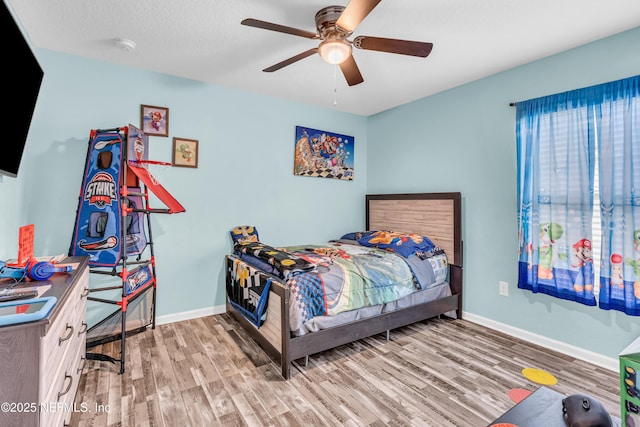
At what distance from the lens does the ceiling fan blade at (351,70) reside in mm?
2088

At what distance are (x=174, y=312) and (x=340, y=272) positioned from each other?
5.88ft

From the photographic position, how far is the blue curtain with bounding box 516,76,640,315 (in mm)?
2135

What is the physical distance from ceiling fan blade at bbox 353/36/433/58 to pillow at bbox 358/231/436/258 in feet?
5.87

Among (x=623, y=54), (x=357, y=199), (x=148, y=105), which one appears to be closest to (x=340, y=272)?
(x=357, y=199)

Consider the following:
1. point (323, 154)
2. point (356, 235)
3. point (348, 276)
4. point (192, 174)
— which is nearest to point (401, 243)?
point (356, 235)

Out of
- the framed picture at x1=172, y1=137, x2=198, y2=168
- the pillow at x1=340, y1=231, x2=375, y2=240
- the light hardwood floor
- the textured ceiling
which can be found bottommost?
the light hardwood floor

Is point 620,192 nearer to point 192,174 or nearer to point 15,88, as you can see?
point 192,174

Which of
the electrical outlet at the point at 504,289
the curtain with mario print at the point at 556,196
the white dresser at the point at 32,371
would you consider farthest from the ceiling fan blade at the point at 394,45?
the electrical outlet at the point at 504,289

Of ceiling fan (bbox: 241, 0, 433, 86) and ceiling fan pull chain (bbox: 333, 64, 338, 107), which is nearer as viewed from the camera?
ceiling fan (bbox: 241, 0, 433, 86)

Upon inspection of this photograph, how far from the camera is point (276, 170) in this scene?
12.0 ft

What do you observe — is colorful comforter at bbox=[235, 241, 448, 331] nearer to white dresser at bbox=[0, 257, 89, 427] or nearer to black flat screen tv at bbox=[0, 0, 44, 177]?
white dresser at bbox=[0, 257, 89, 427]

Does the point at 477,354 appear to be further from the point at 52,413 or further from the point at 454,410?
the point at 52,413

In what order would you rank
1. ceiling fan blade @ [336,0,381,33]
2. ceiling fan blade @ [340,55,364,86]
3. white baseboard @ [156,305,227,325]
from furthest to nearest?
white baseboard @ [156,305,227,325] → ceiling fan blade @ [340,55,364,86] → ceiling fan blade @ [336,0,381,33]

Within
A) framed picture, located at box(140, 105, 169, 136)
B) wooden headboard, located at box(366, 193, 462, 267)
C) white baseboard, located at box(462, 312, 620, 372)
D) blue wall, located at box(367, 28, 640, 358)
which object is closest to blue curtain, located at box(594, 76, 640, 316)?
blue wall, located at box(367, 28, 640, 358)
